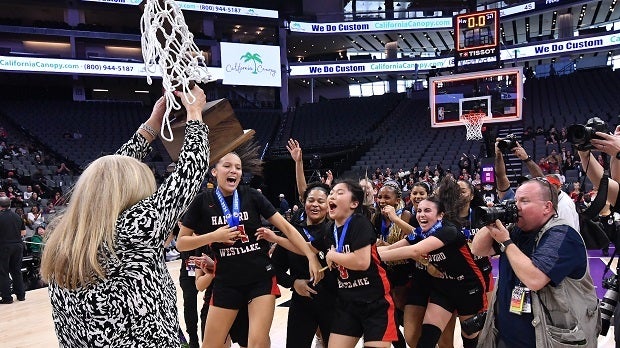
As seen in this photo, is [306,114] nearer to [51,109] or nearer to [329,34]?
[329,34]

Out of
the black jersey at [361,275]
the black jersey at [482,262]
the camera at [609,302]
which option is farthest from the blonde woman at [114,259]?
the black jersey at [482,262]

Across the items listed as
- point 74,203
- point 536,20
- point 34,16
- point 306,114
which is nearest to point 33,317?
point 74,203

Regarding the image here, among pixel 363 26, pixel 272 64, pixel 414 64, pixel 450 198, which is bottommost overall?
pixel 450 198

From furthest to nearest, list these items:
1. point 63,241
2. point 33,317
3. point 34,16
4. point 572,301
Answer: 1. point 34,16
2. point 33,317
3. point 572,301
4. point 63,241

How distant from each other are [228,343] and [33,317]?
14.0 ft

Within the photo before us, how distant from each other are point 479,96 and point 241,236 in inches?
490

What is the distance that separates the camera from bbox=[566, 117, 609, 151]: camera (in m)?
2.64

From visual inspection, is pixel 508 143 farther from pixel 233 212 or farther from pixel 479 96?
pixel 479 96

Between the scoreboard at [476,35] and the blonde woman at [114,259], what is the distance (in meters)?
16.1

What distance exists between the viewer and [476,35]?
1655 centimetres

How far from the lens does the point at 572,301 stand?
8.02 feet

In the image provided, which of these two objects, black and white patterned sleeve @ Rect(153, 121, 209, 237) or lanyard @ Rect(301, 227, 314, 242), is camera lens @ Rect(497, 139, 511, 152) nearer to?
lanyard @ Rect(301, 227, 314, 242)

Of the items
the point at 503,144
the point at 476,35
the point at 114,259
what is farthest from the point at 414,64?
the point at 114,259

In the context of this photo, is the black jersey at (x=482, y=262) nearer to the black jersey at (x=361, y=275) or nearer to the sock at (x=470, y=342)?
the sock at (x=470, y=342)
